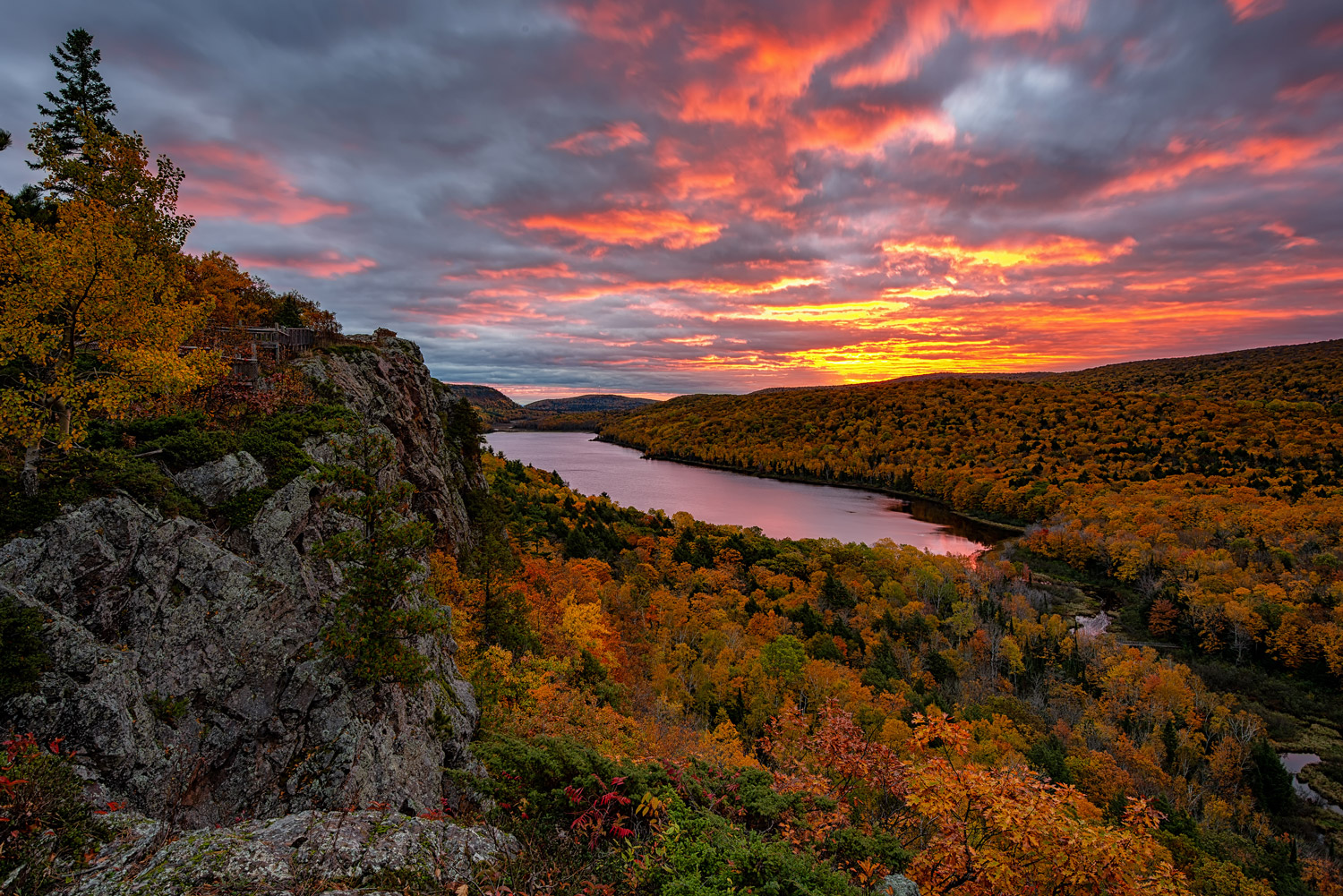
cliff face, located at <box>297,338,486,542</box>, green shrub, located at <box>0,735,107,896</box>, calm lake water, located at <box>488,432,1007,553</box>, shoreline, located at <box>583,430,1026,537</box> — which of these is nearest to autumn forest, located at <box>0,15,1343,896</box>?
green shrub, located at <box>0,735,107,896</box>

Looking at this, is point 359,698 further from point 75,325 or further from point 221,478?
point 75,325

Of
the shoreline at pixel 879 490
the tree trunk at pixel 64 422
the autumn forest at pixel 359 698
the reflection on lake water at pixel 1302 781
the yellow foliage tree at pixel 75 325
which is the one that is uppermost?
the yellow foliage tree at pixel 75 325

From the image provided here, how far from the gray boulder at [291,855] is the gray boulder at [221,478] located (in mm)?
7368

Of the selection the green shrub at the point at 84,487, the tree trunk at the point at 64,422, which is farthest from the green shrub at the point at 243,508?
the tree trunk at the point at 64,422

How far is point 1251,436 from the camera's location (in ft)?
430

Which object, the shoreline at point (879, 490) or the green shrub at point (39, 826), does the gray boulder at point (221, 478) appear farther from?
the shoreline at point (879, 490)

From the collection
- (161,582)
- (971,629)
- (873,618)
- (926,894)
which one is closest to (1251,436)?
(971,629)

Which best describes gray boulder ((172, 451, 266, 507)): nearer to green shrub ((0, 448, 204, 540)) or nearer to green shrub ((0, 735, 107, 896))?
green shrub ((0, 448, 204, 540))

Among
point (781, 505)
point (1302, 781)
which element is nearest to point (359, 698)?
point (1302, 781)

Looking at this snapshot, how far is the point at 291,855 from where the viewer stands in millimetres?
6105

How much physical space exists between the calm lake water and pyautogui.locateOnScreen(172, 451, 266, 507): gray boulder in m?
87.1

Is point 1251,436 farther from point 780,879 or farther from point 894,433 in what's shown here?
point 780,879

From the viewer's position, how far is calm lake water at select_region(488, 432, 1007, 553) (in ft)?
333

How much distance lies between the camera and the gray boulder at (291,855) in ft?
17.6
